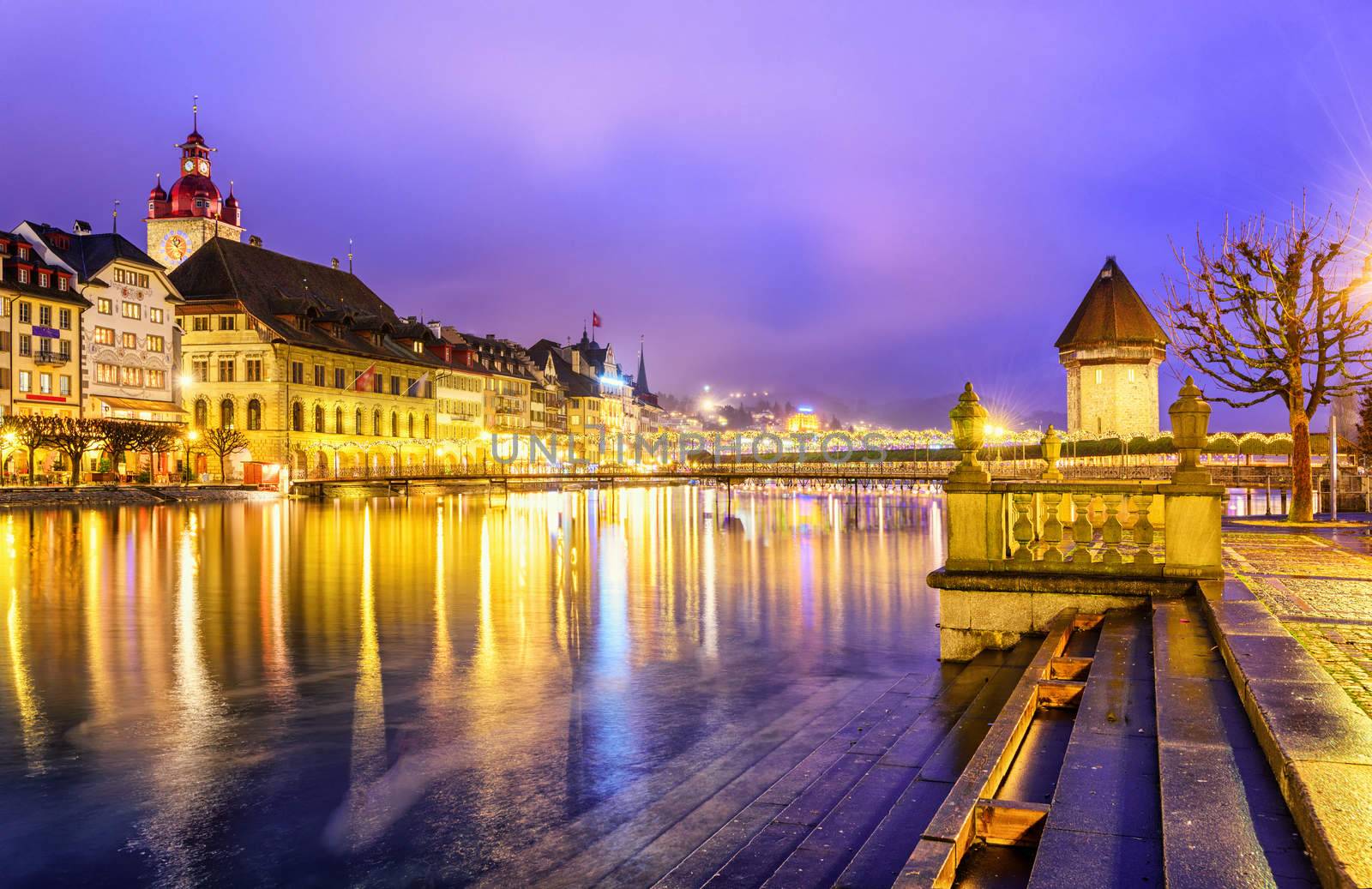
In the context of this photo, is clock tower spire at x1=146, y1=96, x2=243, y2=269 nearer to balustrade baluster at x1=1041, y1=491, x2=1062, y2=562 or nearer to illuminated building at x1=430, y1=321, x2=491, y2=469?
illuminated building at x1=430, y1=321, x2=491, y2=469

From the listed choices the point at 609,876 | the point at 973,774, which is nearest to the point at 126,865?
the point at 609,876

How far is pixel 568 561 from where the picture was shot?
1307 inches

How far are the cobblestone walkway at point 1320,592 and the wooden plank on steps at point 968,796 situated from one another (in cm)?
201

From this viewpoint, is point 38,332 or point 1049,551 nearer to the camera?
point 1049,551

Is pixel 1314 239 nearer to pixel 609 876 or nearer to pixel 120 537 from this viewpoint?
pixel 609 876

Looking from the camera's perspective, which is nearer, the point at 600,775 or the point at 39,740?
the point at 600,775

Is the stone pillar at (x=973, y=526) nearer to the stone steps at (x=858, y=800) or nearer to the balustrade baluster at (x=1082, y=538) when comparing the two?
the balustrade baluster at (x=1082, y=538)

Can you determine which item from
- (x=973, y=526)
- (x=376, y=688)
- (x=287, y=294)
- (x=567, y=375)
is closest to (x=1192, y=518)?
(x=973, y=526)

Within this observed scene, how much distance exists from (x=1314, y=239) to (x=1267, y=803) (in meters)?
22.7

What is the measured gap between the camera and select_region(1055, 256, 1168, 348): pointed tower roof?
79.9 metres

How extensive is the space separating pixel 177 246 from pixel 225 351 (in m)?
34.9

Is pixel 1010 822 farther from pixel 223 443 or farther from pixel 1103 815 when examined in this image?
pixel 223 443

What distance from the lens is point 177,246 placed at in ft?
346

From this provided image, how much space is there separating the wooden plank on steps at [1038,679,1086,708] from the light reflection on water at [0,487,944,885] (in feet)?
11.3
